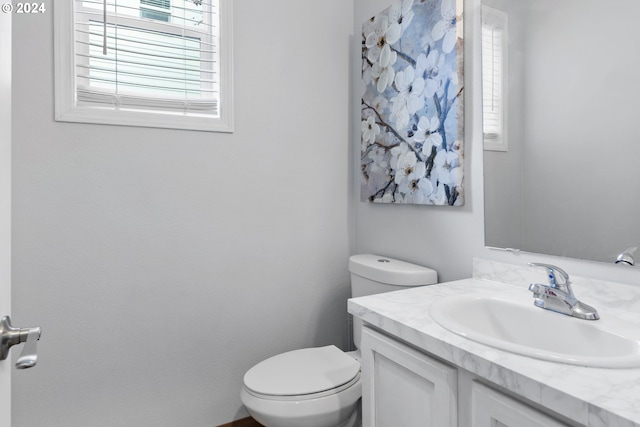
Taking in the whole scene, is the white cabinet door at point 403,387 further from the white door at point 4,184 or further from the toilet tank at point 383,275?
the white door at point 4,184

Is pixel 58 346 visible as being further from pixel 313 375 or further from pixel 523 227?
pixel 523 227

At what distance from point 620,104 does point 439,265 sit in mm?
781

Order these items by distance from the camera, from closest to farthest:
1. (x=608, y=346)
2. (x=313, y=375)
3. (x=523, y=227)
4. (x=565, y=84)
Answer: (x=608, y=346)
(x=565, y=84)
(x=523, y=227)
(x=313, y=375)

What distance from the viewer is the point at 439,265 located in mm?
1533

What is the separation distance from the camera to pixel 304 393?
130 cm

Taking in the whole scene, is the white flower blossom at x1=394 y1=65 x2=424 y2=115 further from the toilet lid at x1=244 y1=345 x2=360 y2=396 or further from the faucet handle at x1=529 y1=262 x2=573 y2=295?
the toilet lid at x1=244 y1=345 x2=360 y2=396

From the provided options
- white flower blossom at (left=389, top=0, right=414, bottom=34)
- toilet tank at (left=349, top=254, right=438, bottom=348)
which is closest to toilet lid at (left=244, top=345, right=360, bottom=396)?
toilet tank at (left=349, top=254, right=438, bottom=348)

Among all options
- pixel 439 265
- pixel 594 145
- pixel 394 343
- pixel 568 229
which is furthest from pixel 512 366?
pixel 439 265

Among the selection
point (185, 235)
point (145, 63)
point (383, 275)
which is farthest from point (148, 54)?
point (383, 275)

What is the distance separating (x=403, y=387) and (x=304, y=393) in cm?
46

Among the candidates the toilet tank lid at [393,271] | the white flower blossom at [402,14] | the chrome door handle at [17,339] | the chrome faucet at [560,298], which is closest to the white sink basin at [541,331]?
the chrome faucet at [560,298]

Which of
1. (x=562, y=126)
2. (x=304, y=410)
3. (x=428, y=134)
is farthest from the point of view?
(x=428, y=134)

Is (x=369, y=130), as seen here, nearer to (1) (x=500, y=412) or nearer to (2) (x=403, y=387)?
(2) (x=403, y=387)

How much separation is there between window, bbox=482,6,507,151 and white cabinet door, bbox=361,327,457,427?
0.77 meters
